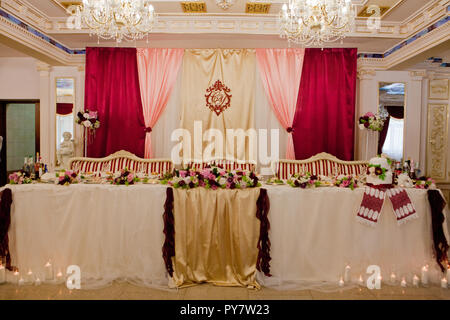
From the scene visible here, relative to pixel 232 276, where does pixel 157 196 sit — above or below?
above

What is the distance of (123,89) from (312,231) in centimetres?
463

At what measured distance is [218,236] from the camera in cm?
309

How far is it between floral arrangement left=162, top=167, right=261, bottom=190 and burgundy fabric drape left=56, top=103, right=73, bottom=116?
13.2ft

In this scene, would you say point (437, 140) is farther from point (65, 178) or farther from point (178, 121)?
point (65, 178)

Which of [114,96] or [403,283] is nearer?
[403,283]

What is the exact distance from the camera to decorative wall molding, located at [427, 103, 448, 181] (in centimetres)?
636

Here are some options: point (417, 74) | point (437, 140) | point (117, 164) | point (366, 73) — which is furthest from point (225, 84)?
point (437, 140)

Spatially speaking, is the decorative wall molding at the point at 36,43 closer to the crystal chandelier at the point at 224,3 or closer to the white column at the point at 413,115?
the crystal chandelier at the point at 224,3

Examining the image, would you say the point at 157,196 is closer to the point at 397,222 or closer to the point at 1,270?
the point at 1,270

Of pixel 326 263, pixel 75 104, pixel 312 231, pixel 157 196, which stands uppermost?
pixel 75 104

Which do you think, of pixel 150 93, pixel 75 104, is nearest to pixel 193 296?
pixel 150 93

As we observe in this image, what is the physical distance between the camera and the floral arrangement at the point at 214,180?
316cm

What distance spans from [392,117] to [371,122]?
95 centimetres

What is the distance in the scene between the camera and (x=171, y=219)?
3.04 metres
